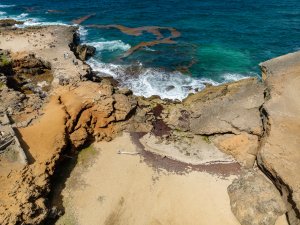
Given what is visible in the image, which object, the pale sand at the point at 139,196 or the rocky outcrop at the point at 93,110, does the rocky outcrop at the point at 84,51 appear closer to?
the rocky outcrop at the point at 93,110

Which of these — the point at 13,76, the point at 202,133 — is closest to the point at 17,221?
the point at 202,133

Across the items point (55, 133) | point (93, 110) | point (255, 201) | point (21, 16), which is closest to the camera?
point (255, 201)

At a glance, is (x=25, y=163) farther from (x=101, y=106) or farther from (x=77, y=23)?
(x=77, y=23)

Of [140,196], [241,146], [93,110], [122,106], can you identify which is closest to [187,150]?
[241,146]

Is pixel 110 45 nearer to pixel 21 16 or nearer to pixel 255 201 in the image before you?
pixel 21 16

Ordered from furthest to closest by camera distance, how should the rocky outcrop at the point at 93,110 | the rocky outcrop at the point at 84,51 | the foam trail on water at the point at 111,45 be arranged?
the foam trail on water at the point at 111,45 → the rocky outcrop at the point at 84,51 → the rocky outcrop at the point at 93,110

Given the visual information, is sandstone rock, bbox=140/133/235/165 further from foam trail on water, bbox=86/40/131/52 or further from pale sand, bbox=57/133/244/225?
foam trail on water, bbox=86/40/131/52

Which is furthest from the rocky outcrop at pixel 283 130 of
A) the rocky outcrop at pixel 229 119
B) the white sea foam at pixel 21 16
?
the white sea foam at pixel 21 16
